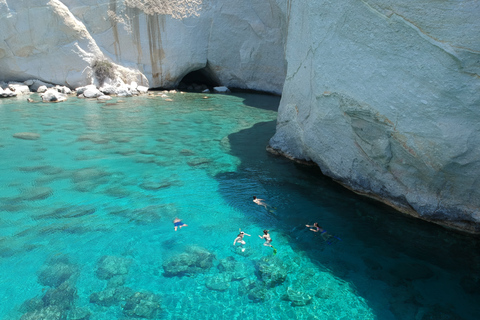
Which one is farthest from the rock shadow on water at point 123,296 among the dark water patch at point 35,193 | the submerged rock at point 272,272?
the dark water patch at point 35,193

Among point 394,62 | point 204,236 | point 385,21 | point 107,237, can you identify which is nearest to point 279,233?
point 204,236

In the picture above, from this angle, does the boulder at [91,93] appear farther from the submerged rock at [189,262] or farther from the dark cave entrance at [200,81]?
the submerged rock at [189,262]

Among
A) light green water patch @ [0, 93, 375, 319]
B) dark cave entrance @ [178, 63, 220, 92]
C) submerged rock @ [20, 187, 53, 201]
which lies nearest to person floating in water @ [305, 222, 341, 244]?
light green water patch @ [0, 93, 375, 319]

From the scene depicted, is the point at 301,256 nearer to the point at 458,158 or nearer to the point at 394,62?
the point at 458,158

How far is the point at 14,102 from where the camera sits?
1588 cm

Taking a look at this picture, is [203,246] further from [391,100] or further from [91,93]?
[91,93]

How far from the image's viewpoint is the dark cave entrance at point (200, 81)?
23.3 metres

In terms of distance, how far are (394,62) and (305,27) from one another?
277 centimetres

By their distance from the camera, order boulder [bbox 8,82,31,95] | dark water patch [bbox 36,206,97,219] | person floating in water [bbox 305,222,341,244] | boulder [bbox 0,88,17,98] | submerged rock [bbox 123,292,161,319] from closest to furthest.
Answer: submerged rock [bbox 123,292,161,319] → person floating in water [bbox 305,222,341,244] → dark water patch [bbox 36,206,97,219] → boulder [bbox 0,88,17,98] → boulder [bbox 8,82,31,95]

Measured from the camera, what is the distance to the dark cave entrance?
23.3 meters

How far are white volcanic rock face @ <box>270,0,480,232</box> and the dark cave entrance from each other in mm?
15399

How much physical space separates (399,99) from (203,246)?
4.25 metres

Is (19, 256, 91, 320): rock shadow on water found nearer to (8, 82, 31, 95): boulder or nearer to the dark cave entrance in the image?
(8, 82, 31, 95): boulder

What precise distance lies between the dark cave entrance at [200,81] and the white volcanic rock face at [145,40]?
1.58 feet
